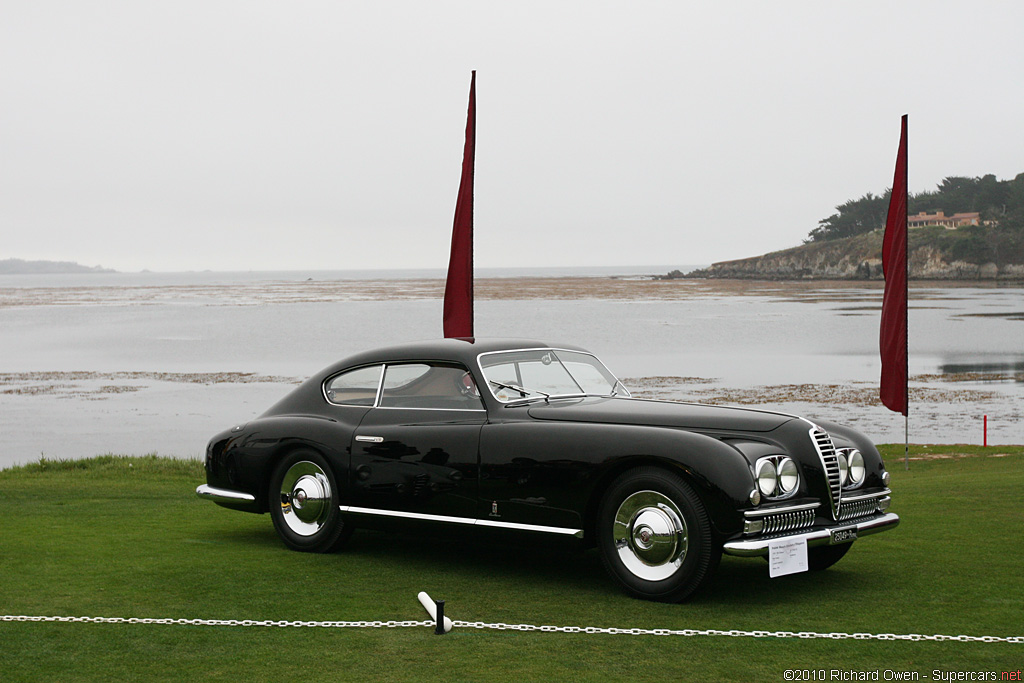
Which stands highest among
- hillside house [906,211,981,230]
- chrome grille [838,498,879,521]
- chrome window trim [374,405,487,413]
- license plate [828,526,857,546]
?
hillside house [906,211,981,230]

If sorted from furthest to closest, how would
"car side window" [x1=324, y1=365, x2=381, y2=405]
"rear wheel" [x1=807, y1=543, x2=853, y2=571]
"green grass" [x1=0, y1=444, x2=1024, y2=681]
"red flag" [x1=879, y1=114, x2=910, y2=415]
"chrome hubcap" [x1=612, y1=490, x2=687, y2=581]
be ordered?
1. "red flag" [x1=879, y1=114, x2=910, y2=415]
2. "car side window" [x1=324, y1=365, x2=381, y2=405]
3. "rear wheel" [x1=807, y1=543, x2=853, y2=571]
4. "chrome hubcap" [x1=612, y1=490, x2=687, y2=581]
5. "green grass" [x1=0, y1=444, x2=1024, y2=681]

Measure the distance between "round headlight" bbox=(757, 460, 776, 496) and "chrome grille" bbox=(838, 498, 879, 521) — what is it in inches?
27.1

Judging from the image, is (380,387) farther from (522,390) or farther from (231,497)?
(231,497)

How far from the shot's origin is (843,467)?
700 cm

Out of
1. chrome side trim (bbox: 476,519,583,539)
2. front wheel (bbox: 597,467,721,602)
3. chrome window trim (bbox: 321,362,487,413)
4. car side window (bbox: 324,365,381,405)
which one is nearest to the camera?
front wheel (bbox: 597,467,721,602)

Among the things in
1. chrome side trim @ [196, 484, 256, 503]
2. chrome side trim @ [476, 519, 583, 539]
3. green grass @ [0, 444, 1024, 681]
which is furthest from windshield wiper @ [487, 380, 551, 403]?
chrome side trim @ [196, 484, 256, 503]

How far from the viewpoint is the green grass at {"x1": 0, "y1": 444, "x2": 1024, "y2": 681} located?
5.13 m

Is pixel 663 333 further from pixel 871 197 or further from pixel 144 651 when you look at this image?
pixel 871 197

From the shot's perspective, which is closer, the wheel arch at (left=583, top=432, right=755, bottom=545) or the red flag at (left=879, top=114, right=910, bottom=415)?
the wheel arch at (left=583, top=432, right=755, bottom=545)

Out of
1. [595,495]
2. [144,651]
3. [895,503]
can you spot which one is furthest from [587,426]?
A: [895,503]

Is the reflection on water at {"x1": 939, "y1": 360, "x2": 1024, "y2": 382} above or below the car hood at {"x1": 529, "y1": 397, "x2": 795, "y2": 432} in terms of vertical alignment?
below

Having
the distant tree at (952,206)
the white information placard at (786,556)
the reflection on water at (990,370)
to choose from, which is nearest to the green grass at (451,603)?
the white information placard at (786,556)

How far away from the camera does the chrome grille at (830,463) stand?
666 centimetres

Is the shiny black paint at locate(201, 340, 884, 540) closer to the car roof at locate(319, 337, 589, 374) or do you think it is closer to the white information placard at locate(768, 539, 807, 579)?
the car roof at locate(319, 337, 589, 374)
